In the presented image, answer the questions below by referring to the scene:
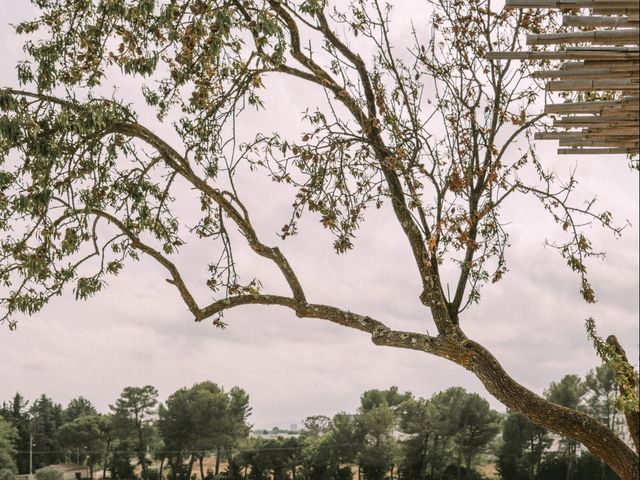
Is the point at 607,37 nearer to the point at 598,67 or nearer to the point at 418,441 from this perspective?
the point at 598,67

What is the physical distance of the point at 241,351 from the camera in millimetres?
27734

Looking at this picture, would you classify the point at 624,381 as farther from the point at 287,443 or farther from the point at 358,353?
the point at 287,443

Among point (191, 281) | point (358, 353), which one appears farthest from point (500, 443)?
point (191, 281)

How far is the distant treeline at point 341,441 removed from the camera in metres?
30.0

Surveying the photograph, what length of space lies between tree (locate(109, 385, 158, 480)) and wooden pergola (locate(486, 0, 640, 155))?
95.9 feet

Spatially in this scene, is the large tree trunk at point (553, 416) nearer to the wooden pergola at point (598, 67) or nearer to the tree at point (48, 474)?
the wooden pergola at point (598, 67)

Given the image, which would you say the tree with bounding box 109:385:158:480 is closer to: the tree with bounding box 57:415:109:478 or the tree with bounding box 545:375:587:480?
the tree with bounding box 57:415:109:478

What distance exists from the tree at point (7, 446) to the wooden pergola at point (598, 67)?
23.7 m

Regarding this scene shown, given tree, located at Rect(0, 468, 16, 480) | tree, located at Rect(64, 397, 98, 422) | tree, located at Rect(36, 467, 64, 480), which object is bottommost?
tree, located at Rect(36, 467, 64, 480)

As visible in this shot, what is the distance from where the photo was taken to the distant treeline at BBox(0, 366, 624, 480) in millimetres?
30016

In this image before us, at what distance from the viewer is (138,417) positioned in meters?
30.8

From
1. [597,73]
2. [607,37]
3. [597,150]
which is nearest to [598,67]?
[597,73]

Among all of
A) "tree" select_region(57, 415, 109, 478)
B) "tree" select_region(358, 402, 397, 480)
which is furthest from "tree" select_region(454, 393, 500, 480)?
"tree" select_region(57, 415, 109, 478)

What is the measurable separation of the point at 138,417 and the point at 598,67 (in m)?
30.3
